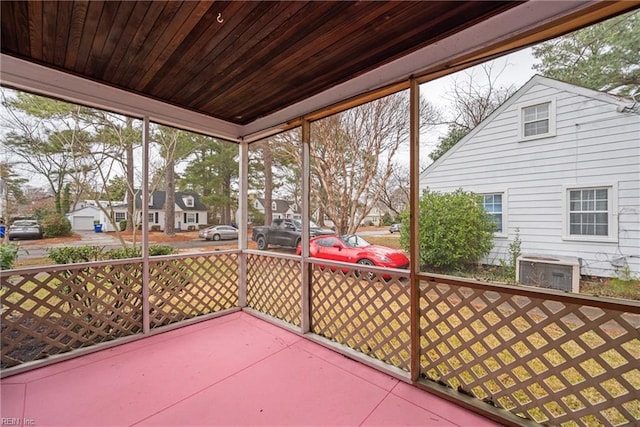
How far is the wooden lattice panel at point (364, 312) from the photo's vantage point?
90.8 inches

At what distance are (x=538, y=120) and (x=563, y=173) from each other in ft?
1.38

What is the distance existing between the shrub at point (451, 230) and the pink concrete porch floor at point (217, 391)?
110 centimetres

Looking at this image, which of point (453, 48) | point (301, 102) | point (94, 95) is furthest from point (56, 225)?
point (453, 48)

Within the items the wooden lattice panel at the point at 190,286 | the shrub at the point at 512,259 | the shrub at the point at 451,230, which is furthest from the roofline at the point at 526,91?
the wooden lattice panel at the point at 190,286

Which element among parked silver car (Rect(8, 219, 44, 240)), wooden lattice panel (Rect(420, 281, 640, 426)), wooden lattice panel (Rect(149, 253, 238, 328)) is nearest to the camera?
wooden lattice panel (Rect(420, 281, 640, 426))

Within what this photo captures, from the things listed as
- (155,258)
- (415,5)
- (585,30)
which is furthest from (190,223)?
(585,30)

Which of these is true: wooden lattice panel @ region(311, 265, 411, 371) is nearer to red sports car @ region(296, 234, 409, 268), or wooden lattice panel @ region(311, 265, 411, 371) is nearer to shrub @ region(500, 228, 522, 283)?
red sports car @ region(296, 234, 409, 268)

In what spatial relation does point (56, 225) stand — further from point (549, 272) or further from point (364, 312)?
point (549, 272)

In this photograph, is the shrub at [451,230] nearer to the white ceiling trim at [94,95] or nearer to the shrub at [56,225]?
the white ceiling trim at [94,95]

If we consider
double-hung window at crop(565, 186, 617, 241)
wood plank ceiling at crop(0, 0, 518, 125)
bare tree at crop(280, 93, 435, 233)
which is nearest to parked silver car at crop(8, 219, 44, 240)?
wood plank ceiling at crop(0, 0, 518, 125)

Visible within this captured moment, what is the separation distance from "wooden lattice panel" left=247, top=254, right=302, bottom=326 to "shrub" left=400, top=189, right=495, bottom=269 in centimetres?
151

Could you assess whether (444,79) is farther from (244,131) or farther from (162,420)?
(162,420)

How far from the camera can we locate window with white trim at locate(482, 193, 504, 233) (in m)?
1.97

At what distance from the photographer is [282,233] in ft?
11.5
